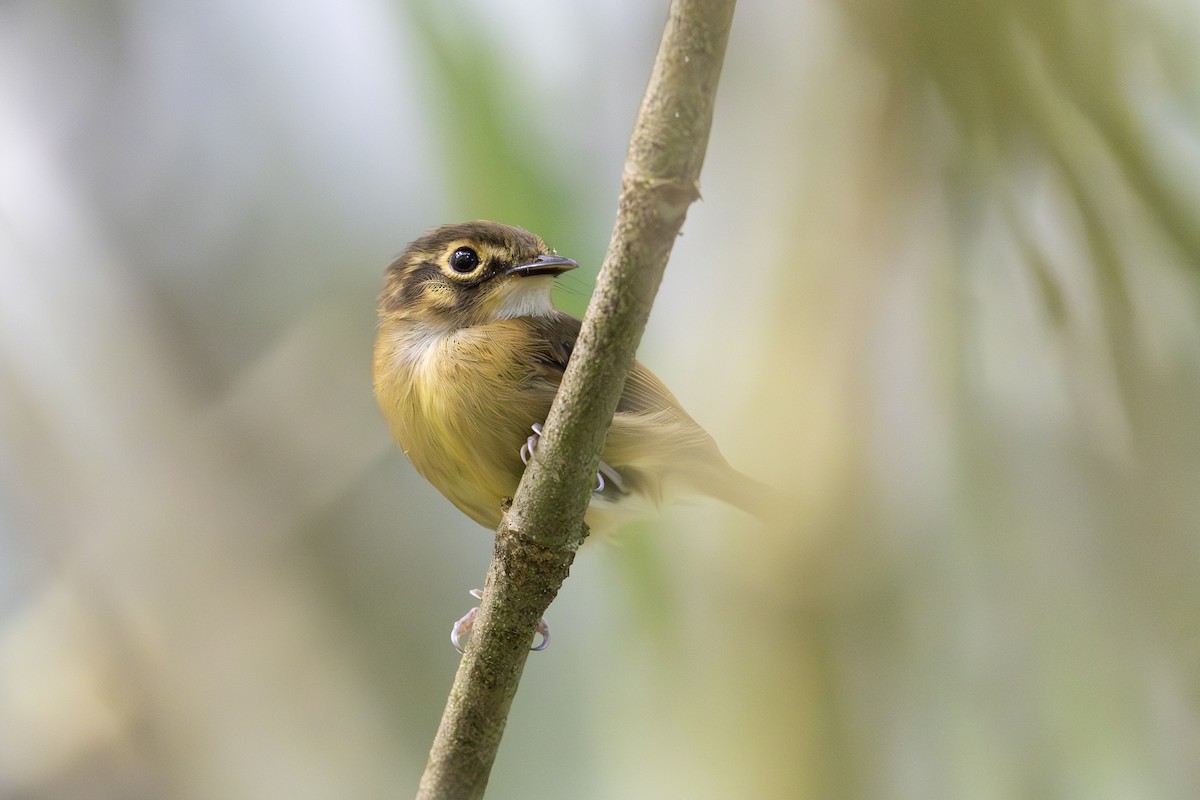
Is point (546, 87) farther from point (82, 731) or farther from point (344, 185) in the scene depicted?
point (82, 731)

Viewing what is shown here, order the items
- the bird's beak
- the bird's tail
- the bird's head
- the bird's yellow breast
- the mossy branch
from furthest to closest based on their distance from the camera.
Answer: the bird's tail → the bird's head → the bird's beak → the bird's yellow breast → the mossy branch

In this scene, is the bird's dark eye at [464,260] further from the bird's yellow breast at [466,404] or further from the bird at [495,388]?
the bird's yellow breast at [466,404]

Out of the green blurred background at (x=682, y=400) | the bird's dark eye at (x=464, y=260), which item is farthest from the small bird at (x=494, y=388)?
Result: the green blurred background at (x=682, y=400)

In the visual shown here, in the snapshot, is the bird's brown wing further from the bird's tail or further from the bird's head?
the bird's tail

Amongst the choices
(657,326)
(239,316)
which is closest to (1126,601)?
(657,326)

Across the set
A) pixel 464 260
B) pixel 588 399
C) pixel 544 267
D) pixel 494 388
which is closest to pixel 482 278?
pixel 464 260

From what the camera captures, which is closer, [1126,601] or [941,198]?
[1126,601]

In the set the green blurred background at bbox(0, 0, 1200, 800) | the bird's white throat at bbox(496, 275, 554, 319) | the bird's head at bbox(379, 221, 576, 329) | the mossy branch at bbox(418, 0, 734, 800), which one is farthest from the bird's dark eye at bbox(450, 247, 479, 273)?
the mossy branch at bbox(418, 0, 734, 800)
